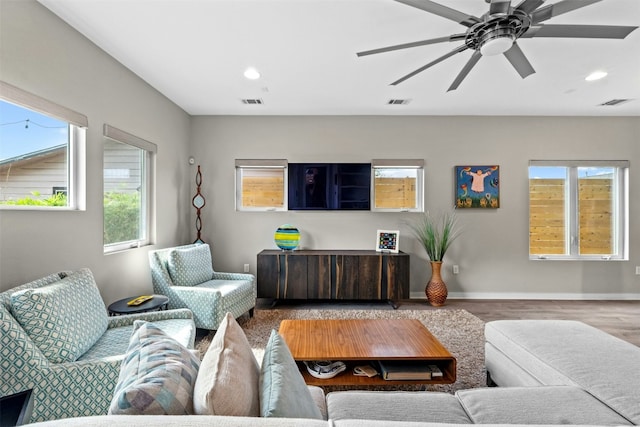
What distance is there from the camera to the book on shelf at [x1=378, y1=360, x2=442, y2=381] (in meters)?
1.78

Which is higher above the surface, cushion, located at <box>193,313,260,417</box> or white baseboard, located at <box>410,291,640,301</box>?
cushion, located at <box>193,313,260,417</box>

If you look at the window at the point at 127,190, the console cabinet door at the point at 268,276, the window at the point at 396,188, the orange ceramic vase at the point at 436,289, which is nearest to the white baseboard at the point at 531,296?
the orange ceramic vase at the point at 436,289

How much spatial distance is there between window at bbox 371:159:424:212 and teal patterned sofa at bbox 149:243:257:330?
214 centimetres

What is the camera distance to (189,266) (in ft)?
10.3

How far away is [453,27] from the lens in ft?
7.29

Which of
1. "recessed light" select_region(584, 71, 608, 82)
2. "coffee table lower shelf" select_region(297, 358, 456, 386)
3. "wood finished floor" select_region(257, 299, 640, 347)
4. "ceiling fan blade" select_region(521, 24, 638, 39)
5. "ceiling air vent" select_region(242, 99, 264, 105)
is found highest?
"recessed light" select_region(584, 71, 608, 82)

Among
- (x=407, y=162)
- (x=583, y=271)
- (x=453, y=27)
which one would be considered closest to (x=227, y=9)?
(x=453, y=27)

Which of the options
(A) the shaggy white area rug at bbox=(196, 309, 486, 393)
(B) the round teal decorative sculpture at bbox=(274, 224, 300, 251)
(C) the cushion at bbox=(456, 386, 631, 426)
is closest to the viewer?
(C) the cushion at bbox=(456, 386, 631, 426)

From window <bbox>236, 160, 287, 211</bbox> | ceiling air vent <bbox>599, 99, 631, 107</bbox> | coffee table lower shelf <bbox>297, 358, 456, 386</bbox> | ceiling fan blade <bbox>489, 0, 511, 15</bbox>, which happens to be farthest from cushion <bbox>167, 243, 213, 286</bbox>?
ceiling air vent <bbox>599, 99, 631, 107</bbox>

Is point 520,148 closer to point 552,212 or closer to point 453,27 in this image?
point 552,212

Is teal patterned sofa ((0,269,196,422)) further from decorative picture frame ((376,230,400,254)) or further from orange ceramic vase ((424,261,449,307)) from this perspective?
orange ceramic vase ((424,261,449,307))

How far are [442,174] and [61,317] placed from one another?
4.21 metres

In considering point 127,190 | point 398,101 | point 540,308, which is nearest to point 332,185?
point 398,101

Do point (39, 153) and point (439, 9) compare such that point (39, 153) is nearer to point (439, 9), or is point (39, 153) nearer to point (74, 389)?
point (74, 389)
